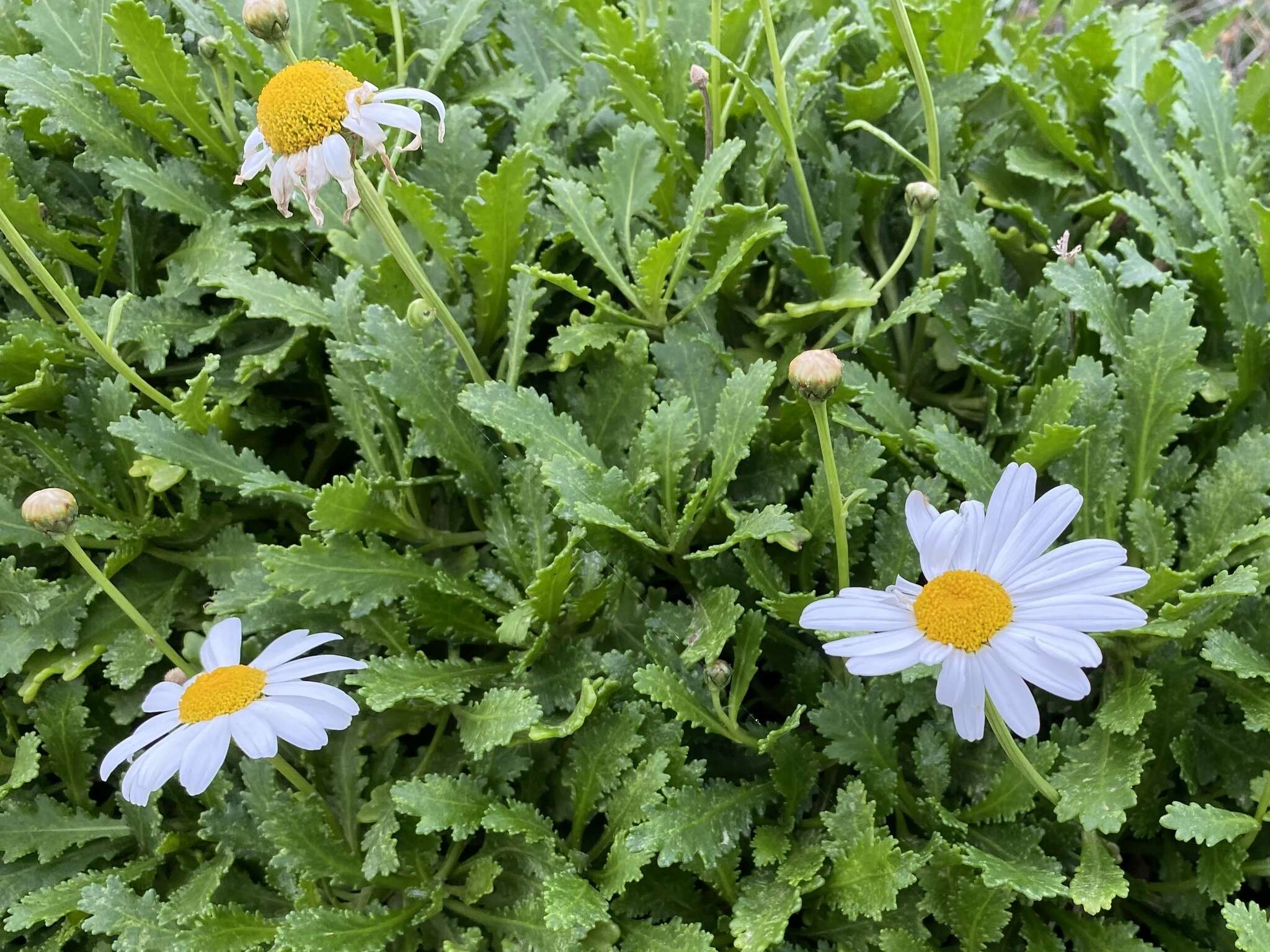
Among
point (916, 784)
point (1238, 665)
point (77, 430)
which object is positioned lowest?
point (916, 784)

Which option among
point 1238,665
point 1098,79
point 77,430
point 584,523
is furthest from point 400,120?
point 1098,79

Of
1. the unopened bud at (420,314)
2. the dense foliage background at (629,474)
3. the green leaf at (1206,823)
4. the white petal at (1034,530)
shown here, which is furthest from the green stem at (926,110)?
the green leaf at (1206,823)

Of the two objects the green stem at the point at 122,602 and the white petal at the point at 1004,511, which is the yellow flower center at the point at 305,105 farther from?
the white petal at the point at 1004,511

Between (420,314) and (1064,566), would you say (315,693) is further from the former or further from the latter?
(1064,566)

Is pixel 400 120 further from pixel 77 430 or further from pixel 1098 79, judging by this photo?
pixel 1098 79

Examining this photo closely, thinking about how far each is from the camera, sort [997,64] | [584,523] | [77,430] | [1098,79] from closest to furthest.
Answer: [584,523] < [77,430] < [1098,79] < [997,64]

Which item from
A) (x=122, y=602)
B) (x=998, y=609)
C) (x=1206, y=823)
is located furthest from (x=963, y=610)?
(x=122, y=602)
